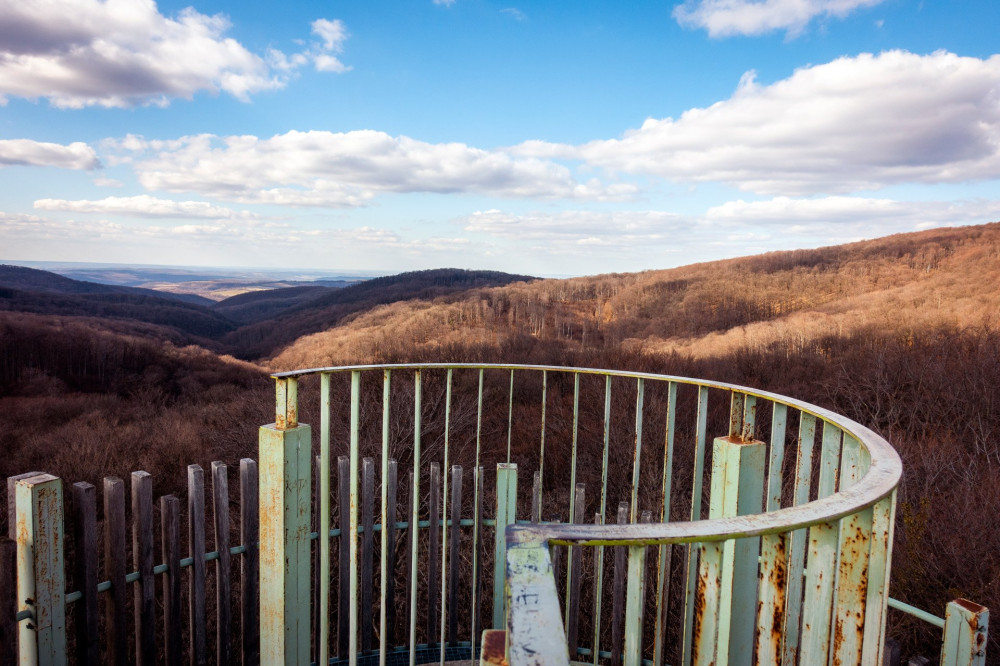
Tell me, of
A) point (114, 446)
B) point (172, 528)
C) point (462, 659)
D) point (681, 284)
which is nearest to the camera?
point (172, 528)

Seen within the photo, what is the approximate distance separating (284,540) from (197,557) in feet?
5.27

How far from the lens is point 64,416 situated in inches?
1305

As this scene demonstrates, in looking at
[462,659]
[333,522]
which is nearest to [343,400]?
[333,522]

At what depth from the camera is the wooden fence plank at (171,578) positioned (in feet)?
12.1

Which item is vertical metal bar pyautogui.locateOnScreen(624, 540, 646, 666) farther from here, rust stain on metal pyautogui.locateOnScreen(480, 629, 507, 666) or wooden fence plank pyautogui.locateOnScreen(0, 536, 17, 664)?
wooden fence plank pyautogui.locateOnScreen(0, 536, 17, 664)

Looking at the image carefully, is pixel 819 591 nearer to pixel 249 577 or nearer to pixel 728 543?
pixel 728 543

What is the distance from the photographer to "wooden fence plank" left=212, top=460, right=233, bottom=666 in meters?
3.82

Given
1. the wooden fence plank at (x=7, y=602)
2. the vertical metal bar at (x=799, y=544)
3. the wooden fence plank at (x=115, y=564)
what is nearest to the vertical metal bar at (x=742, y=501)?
the vertical metal bar at (x=799, y=544)

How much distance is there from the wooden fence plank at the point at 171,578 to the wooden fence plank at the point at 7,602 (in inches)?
38.2

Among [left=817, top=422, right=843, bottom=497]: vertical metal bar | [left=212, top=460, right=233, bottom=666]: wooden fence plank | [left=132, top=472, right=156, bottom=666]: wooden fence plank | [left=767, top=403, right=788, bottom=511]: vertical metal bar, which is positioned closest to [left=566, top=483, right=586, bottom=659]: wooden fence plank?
[left=767, top=403, right=788, bottom=511]: vertical metal bar

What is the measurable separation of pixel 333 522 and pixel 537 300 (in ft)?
232

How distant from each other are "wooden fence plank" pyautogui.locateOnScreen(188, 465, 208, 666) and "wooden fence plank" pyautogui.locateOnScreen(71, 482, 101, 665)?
50 cm

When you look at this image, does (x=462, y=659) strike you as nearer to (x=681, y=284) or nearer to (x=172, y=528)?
(x=172, y=528)

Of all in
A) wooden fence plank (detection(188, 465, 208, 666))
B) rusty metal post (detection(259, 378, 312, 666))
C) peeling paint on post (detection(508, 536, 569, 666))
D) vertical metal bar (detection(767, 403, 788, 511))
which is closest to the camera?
peeling paint on post (detection(508, 536, 569, 666))
